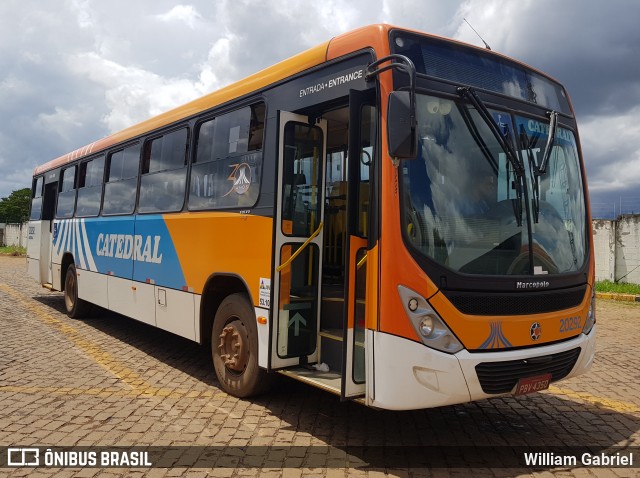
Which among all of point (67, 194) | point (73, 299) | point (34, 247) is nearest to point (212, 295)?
point (73, 299)

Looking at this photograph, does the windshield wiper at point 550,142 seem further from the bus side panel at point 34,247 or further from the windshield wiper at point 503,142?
the bus side panel at point 34,247

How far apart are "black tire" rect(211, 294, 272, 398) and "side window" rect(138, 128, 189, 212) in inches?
66.3

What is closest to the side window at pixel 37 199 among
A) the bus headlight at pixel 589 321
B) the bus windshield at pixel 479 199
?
the bus windshield at pixel 479 199

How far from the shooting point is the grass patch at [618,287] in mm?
15078

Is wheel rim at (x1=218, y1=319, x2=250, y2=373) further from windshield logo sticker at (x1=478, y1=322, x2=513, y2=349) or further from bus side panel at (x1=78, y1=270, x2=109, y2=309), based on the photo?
bus side panel at (x1=78, y1=270, x2=109, y2=309)

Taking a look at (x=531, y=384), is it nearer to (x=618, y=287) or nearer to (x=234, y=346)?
(x=234, y=346)

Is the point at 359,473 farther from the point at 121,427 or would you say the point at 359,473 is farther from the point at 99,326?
the point at 99,326

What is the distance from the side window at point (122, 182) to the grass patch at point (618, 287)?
1303cm

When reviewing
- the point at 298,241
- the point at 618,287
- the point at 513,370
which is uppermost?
the point at 298,241

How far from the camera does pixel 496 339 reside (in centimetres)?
402

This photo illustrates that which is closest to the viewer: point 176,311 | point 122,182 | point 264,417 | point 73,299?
point 264,417

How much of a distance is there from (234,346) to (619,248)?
14037mm

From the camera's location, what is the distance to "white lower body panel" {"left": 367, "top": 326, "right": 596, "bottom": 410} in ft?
12.5

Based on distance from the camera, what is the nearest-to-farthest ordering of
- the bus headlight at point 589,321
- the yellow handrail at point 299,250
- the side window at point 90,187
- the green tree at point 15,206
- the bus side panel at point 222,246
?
the bus headlight at point 589,321
the yellow handrail at point 299,250
the bus side panel at point 222,246
the side window at point 90,187
the green tree at point 15,206
